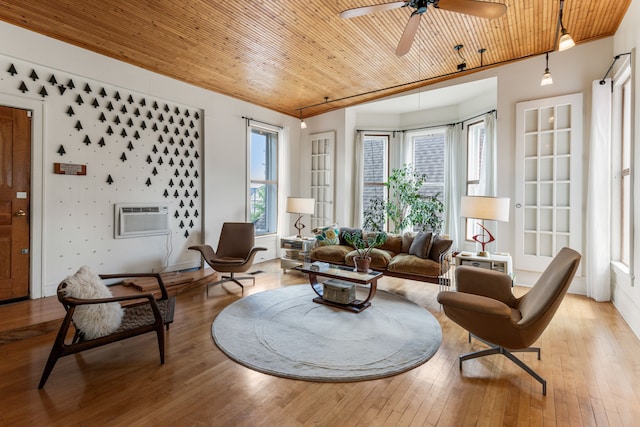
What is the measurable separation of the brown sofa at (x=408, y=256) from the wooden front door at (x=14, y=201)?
3.70 m

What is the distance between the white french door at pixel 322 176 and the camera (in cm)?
695

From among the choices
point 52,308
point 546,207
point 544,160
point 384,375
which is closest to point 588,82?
point 544,160

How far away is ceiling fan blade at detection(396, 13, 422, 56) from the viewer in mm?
2750

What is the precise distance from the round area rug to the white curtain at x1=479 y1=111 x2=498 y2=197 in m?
2.73

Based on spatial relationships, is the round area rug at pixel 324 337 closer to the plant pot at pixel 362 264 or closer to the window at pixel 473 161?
the plant pot at pixel 362 264

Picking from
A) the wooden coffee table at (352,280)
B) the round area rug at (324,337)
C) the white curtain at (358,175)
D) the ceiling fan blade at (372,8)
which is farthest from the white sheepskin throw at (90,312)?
the white curtain at (358,175)

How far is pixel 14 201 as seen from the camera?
141 inches

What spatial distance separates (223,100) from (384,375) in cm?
523

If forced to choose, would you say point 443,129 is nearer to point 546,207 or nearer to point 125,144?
point 546,207

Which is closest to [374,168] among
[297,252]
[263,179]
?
[263,179]

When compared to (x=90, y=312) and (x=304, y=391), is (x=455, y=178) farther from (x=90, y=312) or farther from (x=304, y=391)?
(x=90, y=312)

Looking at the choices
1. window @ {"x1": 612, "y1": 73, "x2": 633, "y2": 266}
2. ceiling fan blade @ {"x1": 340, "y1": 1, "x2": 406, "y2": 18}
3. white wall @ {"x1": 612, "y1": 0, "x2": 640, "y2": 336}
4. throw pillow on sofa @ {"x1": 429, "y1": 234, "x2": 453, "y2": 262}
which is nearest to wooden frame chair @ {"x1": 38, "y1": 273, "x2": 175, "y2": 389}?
ceiling fan blade @ {"x1": 340, "y1": 1, "x2": 406, "y2": 18}

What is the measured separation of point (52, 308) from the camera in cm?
343

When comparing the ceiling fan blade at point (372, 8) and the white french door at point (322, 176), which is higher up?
the ceiling fan blade at point (372, 8)
